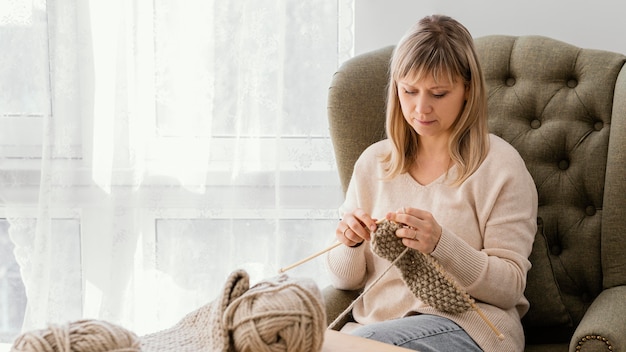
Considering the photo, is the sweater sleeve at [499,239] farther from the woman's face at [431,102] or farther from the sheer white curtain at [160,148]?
the sheer white curtain at [160,148]

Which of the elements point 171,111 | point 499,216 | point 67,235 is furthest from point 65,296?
point 499,216

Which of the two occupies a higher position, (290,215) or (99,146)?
(99,146)

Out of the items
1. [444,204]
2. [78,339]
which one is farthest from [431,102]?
[78,339]

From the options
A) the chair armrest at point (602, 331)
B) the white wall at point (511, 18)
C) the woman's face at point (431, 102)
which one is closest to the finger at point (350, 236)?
Result: the woman's face at point (431, 102)

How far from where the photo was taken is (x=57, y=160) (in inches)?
85.7

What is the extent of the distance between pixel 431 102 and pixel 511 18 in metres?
0.60

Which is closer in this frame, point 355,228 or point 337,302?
point 355,228

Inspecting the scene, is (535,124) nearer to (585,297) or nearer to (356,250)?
(585,297)

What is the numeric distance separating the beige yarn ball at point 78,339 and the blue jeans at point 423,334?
1.78 feet

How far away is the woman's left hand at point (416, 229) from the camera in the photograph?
56.9 inches

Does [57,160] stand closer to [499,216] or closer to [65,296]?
[65,296]

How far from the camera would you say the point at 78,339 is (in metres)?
0.96

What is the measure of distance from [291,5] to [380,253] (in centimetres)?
89

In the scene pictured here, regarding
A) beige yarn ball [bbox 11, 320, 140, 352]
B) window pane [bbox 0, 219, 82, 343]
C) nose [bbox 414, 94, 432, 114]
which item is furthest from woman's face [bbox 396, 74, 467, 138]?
window pane [bbox 0, 219, 82, 343]
